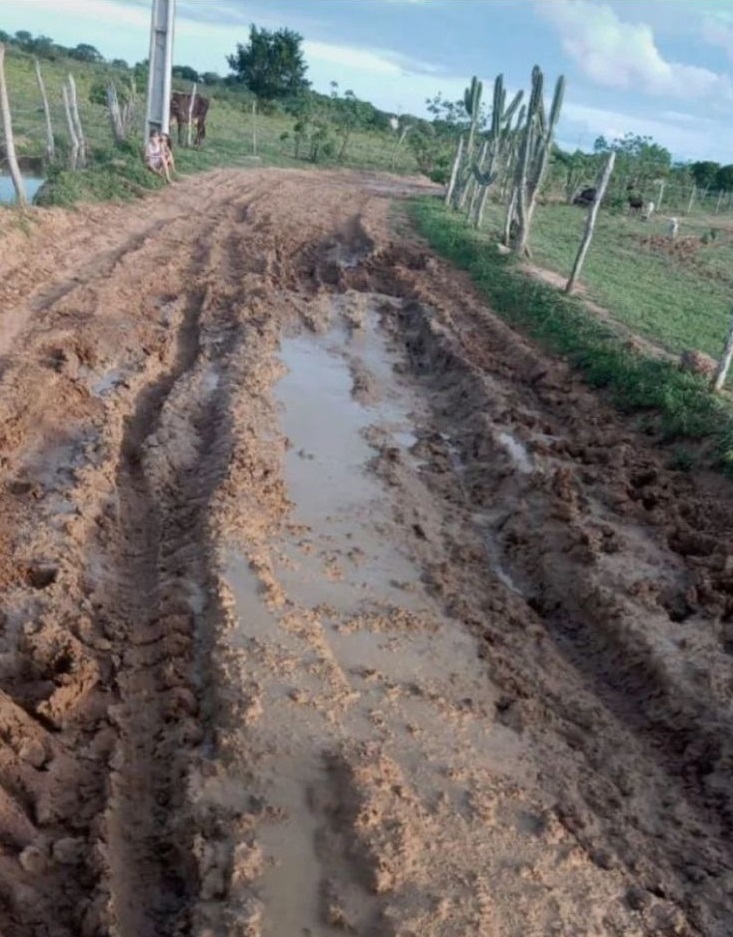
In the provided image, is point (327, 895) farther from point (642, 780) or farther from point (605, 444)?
point (605, 444)

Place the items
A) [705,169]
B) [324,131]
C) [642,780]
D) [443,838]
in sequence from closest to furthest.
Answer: [443,838] < [642,780] < [324,131] < [705,169]

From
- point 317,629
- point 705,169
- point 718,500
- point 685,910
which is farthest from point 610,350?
point 705,169

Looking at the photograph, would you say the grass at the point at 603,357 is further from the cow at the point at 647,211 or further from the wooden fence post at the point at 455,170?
the cow at the point at 647,211

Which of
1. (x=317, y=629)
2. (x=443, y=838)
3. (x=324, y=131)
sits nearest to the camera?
(x=443, y=838)

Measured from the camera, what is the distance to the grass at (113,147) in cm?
1922

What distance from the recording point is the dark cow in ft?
101

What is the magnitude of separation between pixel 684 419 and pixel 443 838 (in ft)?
21.6

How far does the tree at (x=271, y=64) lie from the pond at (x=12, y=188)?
3220 centimetres

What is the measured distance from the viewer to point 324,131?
1460 inches

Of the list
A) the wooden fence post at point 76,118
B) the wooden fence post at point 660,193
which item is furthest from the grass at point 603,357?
the wooden fence post at point 660,193

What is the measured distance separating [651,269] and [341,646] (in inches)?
705

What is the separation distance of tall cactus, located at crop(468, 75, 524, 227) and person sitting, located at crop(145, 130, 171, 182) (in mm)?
7469

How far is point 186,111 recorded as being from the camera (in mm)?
30891

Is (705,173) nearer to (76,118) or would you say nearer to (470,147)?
(470,147)
